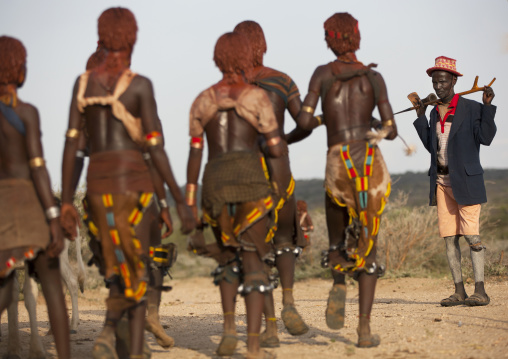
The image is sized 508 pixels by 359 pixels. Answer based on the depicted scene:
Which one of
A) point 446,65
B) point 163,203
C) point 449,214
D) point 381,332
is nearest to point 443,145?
point 449,214

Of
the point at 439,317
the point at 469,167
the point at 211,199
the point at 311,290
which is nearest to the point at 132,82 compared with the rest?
the point at 211,199

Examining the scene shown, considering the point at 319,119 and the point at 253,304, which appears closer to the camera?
the point at 253,304

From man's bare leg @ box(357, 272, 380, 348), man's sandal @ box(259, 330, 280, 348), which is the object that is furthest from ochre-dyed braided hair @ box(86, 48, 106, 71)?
man's bare leg @ box(357, 272, 380, 348)

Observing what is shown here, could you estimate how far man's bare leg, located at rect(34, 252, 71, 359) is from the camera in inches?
202

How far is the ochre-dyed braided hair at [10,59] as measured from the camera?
16.6ft

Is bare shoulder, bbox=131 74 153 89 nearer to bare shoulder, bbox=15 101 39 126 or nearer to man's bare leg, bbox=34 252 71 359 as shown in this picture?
bare shoulder, bbox=15 101 39 126

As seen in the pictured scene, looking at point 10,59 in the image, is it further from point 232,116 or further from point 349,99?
point 349,99

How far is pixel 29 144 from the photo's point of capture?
4953 millimetres

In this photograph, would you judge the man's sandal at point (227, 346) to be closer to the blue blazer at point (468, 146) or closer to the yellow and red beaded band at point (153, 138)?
the yellow and red beaded band at point (153, 138)

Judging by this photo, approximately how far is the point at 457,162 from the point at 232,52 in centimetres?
434

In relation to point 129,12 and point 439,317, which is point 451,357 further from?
point 129,12

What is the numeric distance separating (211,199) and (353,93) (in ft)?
5.00

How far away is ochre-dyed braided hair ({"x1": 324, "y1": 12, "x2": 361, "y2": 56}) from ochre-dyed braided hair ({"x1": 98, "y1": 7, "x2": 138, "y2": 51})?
184cm

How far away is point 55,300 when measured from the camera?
5176mm
